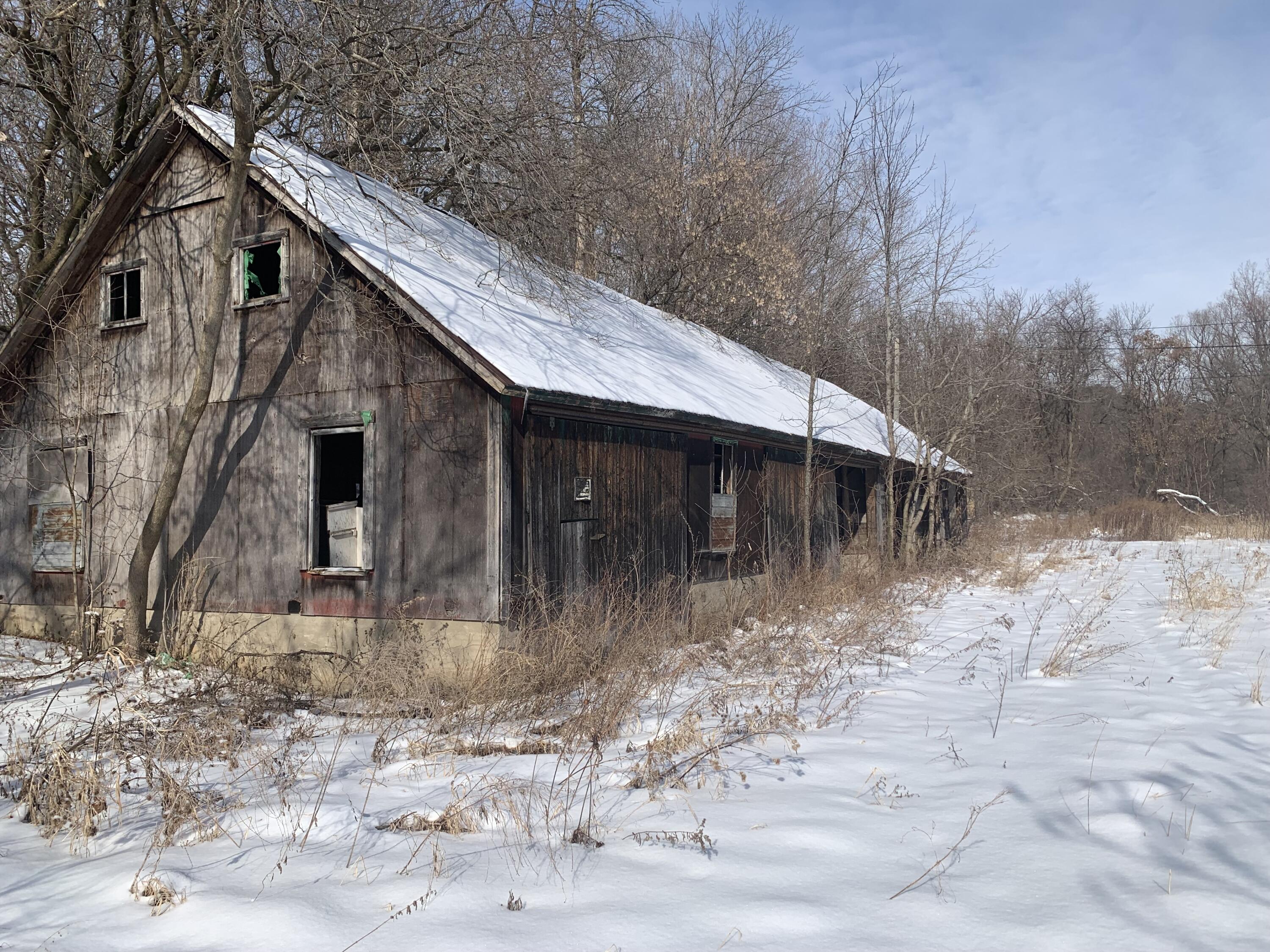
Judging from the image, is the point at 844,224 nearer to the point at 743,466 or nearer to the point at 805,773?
the point at 743,466

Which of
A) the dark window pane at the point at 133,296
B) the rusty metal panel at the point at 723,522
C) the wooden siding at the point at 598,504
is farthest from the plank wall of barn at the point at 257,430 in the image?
the rusty metal panel at the point at 723,522

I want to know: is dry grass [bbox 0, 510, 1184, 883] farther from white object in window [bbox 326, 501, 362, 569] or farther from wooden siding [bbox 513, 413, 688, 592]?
white object in window [bbox 326, 501, 362, 569]

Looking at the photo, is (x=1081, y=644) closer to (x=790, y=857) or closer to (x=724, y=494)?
(x=724, y=494)

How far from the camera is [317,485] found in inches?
393

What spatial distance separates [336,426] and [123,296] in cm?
440

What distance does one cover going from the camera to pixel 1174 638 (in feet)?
32.1

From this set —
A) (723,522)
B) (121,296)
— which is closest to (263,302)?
(121,296)

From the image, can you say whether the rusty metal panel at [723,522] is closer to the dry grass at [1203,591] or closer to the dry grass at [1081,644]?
the dry grass at [1081,644]

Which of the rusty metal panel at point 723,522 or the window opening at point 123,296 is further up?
the window opening at point 123,296

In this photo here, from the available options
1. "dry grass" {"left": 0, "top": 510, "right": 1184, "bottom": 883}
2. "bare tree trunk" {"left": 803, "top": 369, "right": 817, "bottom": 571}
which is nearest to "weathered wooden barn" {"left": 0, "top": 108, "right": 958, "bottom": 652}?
"dry grass" {"left": 0, "top": 510, "right": 1184, "bottom": 883}

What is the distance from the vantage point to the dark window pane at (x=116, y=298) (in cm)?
1190

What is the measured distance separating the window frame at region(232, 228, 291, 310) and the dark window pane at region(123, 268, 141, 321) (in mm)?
1968

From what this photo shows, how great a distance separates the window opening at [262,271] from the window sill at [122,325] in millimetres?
1711

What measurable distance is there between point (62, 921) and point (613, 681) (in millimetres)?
3968
